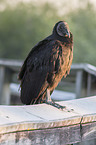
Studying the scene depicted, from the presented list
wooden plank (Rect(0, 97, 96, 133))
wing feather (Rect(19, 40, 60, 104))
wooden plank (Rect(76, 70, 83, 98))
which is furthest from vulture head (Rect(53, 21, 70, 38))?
wooden plank (Rect(76, 70, 83, 98))

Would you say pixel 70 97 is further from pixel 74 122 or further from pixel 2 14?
pixel 2 14

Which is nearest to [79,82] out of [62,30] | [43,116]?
[62,30]

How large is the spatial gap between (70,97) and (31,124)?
10.6 feet

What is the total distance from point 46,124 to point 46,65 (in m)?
1.32

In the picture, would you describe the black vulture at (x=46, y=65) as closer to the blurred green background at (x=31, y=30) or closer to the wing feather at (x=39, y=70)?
the wing feather at (x=39, y=70)

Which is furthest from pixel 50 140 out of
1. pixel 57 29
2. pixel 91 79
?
pixel 91 79

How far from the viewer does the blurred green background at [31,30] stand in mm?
28703

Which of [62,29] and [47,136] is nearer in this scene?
[47,136]

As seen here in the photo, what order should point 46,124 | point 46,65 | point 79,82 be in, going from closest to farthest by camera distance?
point 46,124 < point 46,65 < point 79,82

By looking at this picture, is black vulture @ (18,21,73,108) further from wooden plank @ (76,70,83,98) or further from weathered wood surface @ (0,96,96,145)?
wooden plank @ (76,70,83,98)

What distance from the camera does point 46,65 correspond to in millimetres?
2865

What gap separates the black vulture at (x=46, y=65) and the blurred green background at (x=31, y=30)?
23262 mm

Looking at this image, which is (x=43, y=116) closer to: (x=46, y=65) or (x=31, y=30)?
(x=46, y=65)

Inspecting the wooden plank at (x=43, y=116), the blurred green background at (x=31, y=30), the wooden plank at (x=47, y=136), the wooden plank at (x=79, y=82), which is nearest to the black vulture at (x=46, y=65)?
the wooden plank at (x=43, y=116)
